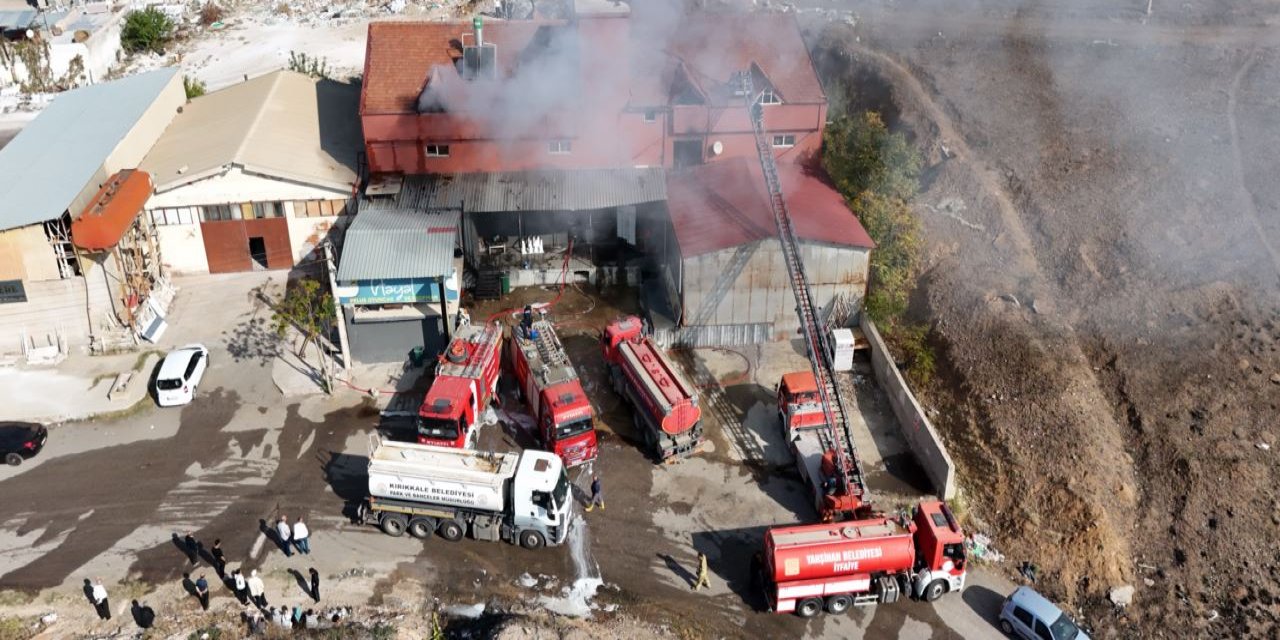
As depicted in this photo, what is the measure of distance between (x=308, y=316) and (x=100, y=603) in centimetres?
1279

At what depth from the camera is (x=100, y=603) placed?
2478cm

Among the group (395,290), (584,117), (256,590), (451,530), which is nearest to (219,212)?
(395,290)

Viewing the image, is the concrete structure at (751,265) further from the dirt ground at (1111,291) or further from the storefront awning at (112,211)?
the storefront awning at (112,211)

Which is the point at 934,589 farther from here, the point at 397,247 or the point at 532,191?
the point at 532,191

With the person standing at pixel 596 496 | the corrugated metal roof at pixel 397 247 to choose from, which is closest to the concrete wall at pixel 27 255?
the corrugated metal roof at pixel 397 247

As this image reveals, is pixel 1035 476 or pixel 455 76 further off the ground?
pixel 455 76

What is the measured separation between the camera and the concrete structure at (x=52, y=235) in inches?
1374

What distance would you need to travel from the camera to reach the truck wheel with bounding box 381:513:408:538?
27547mm

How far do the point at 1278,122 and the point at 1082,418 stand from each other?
818 inches

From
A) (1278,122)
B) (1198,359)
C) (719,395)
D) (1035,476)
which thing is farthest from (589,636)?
(1278,122)

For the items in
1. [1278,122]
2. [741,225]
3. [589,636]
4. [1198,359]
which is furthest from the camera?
[1278,122]

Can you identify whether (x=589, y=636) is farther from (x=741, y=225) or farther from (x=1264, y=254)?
(x=1264, y=254)

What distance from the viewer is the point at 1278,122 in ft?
134

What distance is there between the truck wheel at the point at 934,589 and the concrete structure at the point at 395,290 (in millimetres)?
19116
